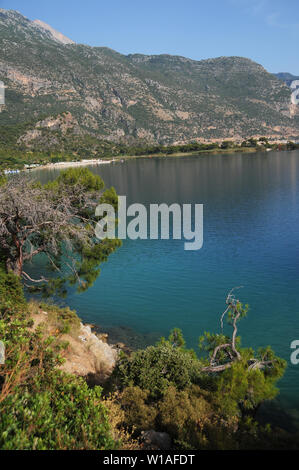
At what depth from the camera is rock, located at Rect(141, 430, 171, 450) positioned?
7062 millimetres

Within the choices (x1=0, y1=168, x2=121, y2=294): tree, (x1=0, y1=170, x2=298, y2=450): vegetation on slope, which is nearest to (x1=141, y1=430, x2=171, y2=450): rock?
(x1=0, y1=170, x2=298, y2=450): vegetation on slope

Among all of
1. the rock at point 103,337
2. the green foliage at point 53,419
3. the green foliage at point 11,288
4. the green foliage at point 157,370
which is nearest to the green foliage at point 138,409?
the green foliage at point 157,370

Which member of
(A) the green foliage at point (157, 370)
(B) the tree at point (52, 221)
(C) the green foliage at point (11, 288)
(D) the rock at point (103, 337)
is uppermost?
Answer: (B) the tree at point (52, 221)

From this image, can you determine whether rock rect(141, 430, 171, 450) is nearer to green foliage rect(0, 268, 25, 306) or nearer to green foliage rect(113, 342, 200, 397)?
green foliage rect(113, 342, 200, 397)

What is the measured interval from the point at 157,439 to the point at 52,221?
8.81m

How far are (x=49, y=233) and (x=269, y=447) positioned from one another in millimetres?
10788

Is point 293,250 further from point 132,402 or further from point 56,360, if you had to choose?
point 56,360

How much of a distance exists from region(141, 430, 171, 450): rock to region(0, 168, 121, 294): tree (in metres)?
7.91

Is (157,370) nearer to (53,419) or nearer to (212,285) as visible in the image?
(53,419)

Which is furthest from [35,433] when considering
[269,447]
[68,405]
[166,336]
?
[166,336]

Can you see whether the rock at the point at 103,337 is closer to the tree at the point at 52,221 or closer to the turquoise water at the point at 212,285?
the turquoise water at the point at 212,285

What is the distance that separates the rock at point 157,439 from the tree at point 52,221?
7907 mm

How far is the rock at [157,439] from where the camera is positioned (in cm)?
Result: 706

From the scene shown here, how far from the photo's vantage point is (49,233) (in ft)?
47.8
